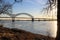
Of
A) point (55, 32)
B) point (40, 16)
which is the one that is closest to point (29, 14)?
point (40, 16)

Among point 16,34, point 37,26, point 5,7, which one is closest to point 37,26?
point 37,26

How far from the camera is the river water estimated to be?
2.26m

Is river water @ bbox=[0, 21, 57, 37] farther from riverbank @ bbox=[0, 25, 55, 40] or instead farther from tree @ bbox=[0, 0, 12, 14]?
tree @ bbox=[0, 0, 12, 14]

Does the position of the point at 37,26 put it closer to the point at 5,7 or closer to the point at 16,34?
the point at 16,34

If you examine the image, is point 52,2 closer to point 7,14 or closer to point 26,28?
point 26,28

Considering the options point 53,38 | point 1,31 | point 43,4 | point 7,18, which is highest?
point 43,4

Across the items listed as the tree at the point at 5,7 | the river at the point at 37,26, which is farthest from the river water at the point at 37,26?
the tree at the point at 5,7

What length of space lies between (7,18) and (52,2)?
72cm

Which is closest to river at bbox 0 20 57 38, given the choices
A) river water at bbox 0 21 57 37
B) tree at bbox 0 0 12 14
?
river water at bbox 0 21 57 37

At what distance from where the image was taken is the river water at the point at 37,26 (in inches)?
89.0

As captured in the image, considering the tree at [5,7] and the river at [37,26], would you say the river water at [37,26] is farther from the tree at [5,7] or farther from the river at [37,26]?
the tree at [5,7]

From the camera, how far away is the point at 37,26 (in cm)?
229

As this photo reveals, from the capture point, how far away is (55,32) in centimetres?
228

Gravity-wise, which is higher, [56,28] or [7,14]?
[7,14]
